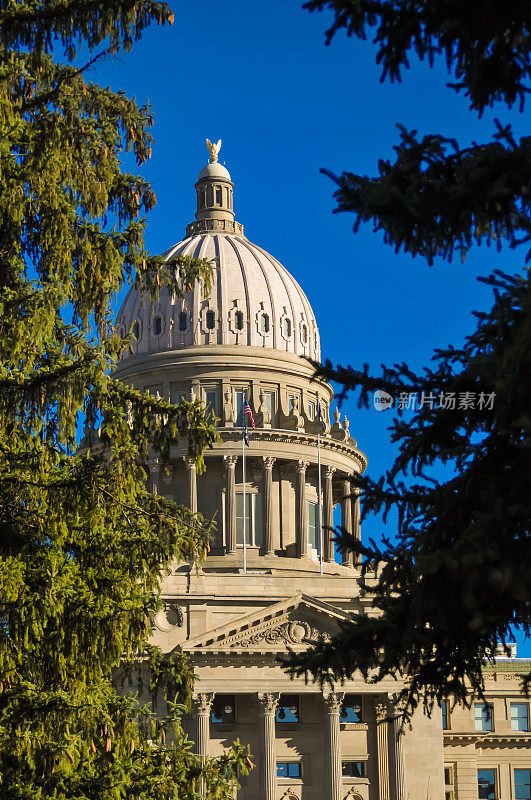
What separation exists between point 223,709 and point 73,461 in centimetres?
5590

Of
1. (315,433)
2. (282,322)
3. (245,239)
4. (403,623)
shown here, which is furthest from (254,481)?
(403,623)

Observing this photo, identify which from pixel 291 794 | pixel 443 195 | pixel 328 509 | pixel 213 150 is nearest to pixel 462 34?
pixel 443 195

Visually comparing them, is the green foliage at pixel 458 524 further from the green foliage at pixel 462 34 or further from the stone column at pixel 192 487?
the stone column at pixel 192 487

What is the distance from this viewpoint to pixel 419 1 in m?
12.8

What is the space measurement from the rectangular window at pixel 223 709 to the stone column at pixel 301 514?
17.6 metres

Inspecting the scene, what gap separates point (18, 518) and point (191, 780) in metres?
4.85

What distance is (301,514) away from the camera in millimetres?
93375

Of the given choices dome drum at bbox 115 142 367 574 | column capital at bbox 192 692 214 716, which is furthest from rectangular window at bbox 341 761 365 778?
dome drum at bbox 115 142 367 574

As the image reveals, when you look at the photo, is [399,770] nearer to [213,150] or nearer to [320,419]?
[320,419]

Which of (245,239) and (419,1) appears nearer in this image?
(419,1)

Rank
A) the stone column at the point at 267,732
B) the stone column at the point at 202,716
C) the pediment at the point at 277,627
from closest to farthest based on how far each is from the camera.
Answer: the stone column at the point at 202,716 < the pediment at the point at 277,627 < the stone column at the point at 267,732

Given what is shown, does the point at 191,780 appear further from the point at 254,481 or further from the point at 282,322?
the point at 282,322

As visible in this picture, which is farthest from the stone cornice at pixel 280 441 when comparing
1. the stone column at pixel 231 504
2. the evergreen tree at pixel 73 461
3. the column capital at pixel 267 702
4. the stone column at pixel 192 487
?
the evergreen tree at pixel 73 461

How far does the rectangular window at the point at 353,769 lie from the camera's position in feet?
250
